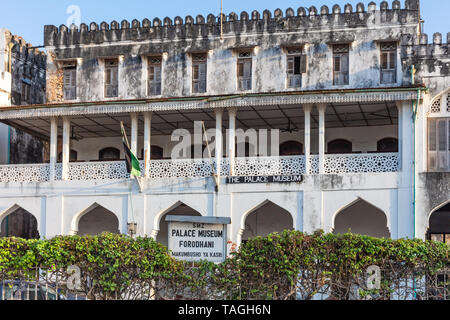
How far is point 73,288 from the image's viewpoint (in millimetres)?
16594

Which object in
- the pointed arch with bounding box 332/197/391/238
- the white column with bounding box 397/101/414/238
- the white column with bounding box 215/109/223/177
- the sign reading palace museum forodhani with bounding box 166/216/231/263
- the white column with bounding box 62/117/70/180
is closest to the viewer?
the sign reading palace museum forodhani with bounding box 166/216/231/263

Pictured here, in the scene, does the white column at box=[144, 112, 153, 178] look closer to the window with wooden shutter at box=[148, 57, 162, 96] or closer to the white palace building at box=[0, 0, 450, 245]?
the white palace building at box=[0, 0, 450, 245]

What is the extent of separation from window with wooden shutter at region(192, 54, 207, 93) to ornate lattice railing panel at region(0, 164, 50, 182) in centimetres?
555

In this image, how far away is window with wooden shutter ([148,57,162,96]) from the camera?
86.6ft

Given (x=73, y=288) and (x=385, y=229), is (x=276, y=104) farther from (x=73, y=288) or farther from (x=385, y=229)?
(x=73, y=288)

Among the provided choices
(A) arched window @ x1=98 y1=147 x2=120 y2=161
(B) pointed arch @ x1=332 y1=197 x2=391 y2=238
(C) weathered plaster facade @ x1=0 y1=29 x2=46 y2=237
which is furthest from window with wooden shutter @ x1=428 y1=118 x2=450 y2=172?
(C) weathered plaster facade @ x1=0 y1=29 x2=46 y2=237

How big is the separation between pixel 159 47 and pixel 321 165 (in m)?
7.47

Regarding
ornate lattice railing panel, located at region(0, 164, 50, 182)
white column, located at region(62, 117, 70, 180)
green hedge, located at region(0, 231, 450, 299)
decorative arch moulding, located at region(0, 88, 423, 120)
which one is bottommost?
green hedge, located at region(0, 231, 450, 299)

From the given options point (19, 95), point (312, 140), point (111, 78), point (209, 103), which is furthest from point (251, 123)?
point (19, 95)

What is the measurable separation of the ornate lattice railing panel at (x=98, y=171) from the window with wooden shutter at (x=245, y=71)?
4826 millimetres

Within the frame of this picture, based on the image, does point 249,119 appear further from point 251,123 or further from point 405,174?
point 405,174

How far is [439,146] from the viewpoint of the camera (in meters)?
22.3

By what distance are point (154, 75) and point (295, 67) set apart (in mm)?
4851
